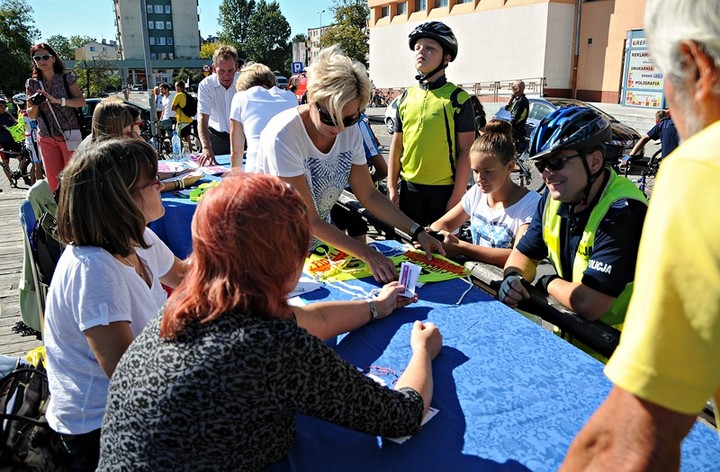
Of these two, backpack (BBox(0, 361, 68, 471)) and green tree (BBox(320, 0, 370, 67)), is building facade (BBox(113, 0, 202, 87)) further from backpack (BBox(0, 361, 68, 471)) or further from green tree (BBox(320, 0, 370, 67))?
backpack (BBox(0, 361, 68, 471))

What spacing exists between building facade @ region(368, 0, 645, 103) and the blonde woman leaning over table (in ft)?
83.1

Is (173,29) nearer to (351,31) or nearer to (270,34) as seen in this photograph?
(270,34)

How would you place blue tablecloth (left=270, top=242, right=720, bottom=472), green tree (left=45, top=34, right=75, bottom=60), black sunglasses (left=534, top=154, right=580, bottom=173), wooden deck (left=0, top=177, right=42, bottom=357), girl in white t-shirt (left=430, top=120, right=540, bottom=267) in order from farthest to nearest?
1. green tree (left=45, top=34, right=75, bottom=60)
2. wooden deck (left=0, top=177, right=42, bottom=357)
3. girl in white t-shirt (left=430, top=120, right=540, bottom=267)
4. black sunglasses (left=534, top=154, right=580, bottom=173)
5. blue tablecloth (left=270, top=242, right=720, bottom=472)

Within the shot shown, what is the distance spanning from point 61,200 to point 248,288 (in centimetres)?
97

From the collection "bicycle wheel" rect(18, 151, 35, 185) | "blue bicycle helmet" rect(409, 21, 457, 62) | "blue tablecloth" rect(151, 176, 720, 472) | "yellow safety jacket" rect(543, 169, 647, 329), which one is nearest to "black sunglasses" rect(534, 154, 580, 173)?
"yellow safety jacket" rect(543, 169, 647, 329)

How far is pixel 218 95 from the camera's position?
20.1 ft

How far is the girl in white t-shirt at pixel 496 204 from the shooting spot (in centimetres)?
291

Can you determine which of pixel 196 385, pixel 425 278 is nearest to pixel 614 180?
pixel 425 278

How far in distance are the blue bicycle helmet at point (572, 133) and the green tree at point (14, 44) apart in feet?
119

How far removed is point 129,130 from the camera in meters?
4.07

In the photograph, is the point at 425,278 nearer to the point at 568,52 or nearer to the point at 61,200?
the point at 61,200

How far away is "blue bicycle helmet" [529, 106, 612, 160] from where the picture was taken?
210 cm

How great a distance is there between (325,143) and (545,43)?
27797 millimetres

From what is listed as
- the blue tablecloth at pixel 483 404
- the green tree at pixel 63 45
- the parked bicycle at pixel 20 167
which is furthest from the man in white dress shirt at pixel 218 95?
the green tree at pixel 63 45
